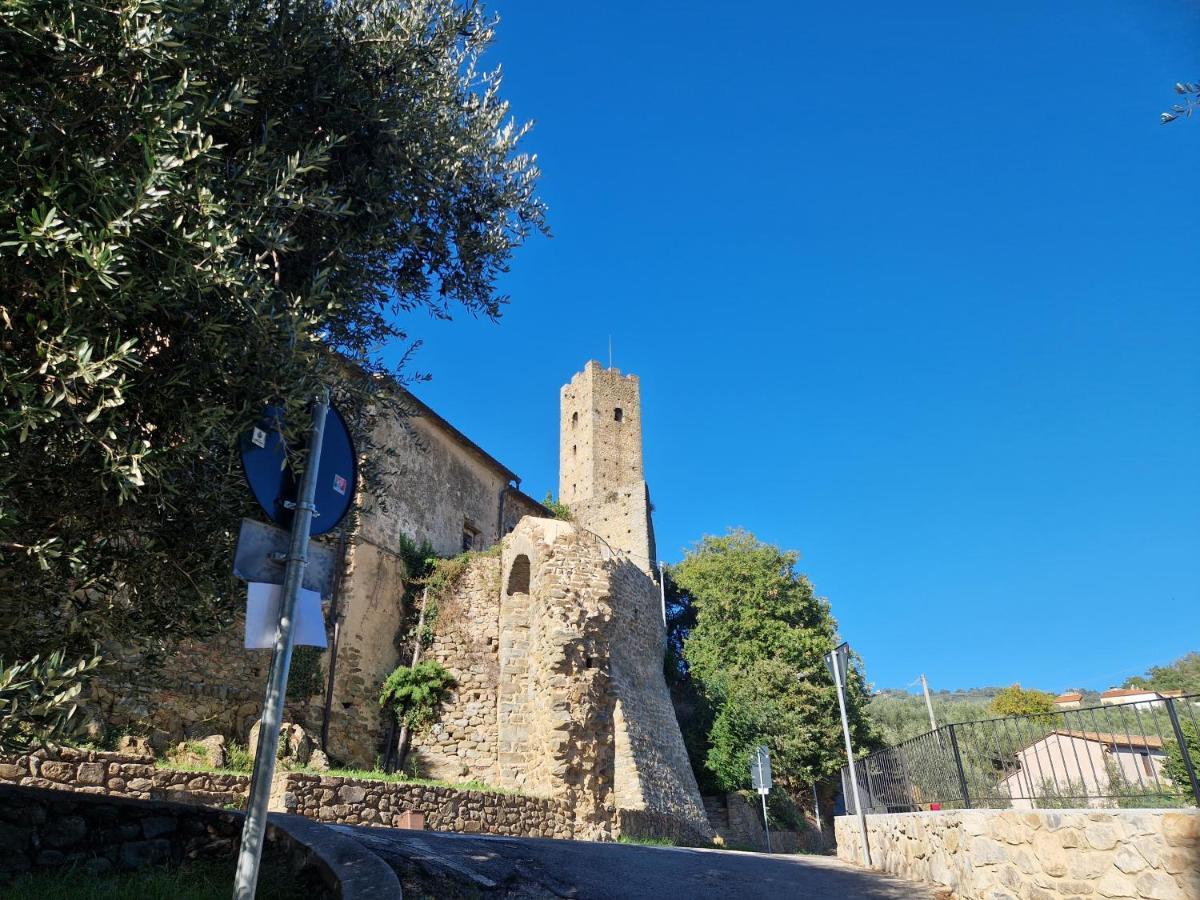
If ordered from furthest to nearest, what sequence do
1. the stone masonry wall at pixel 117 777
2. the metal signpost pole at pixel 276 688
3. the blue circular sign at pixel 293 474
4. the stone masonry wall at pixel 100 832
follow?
the stone masonry wall at pixel 117 777, the stone masonry wall at pixel 100 832, the blue circular sign at pixel 293 474, the metal signpost pole at pixel 276 688

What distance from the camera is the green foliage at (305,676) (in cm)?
1714

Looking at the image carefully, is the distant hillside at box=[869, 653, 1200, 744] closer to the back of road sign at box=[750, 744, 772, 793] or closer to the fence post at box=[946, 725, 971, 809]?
the back of road sign at box=[750, 744, 772, 793]

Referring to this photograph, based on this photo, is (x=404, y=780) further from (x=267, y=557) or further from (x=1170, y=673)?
(x=1170, y=673)

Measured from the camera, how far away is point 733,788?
28625mm

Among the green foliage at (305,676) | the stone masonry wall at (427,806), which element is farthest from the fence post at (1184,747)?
the green foliage at (305,676)

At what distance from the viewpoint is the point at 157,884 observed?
5.02 m

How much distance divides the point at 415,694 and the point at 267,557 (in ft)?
53.8

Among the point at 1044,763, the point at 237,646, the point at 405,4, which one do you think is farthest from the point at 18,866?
the point at 237,646

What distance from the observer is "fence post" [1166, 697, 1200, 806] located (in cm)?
537

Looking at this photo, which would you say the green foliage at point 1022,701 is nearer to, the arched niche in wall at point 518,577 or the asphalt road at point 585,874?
the arched niche in wall at point 518,577

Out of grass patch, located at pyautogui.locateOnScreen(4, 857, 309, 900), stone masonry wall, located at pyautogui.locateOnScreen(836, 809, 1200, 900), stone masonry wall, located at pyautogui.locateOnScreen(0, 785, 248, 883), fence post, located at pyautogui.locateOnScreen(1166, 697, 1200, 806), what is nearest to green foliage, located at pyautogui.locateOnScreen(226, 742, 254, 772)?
stone masonry wall, located at pyautogui.locateOnScreen(0, 785, 248, 883)

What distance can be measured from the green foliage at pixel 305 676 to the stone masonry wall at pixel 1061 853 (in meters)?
13.1

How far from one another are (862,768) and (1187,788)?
596 centimetres

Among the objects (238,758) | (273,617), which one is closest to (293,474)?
(273,617)
